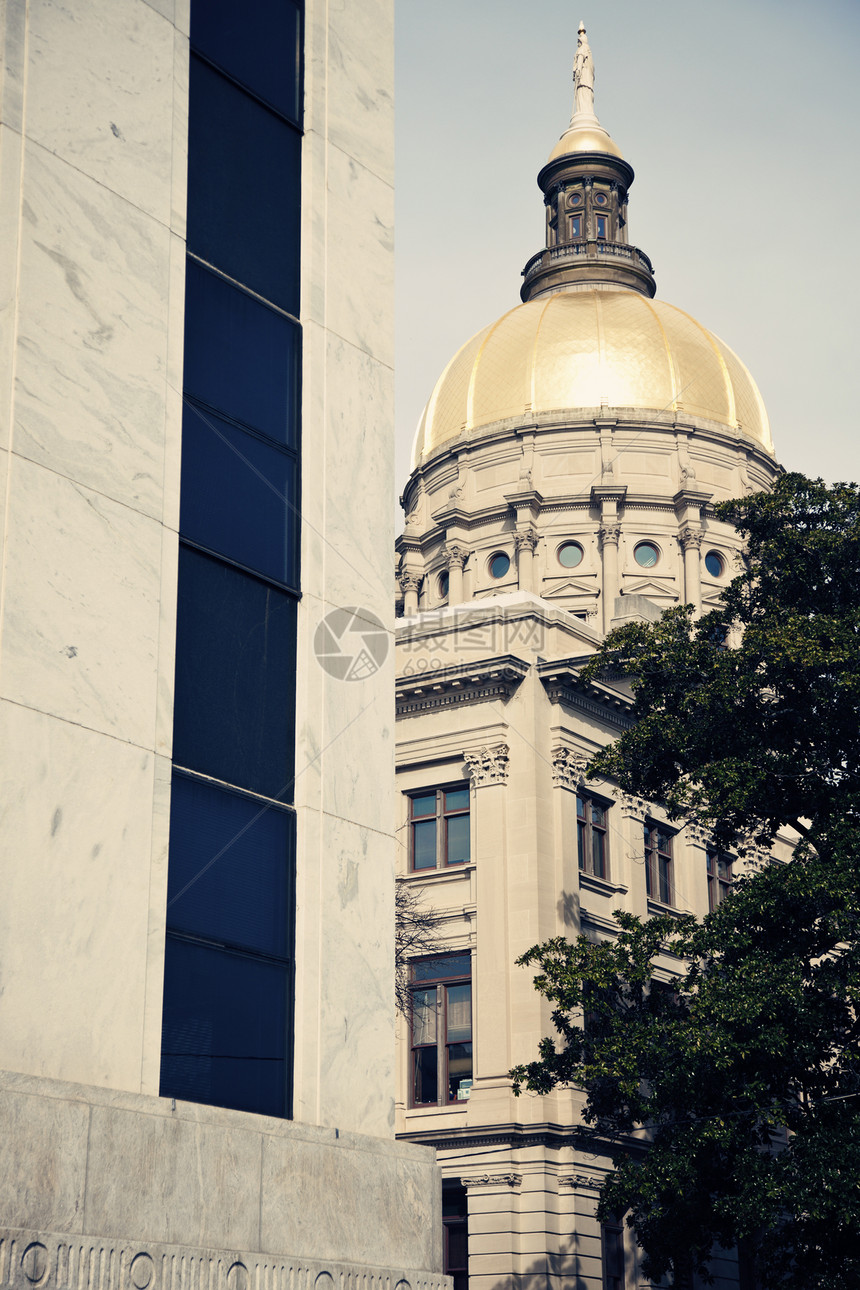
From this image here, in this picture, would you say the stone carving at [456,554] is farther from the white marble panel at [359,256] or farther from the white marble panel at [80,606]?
the white marble panel at [80,606]

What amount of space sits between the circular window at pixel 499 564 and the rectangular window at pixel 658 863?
26.3 m

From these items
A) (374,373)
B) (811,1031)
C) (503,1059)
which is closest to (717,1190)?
(811,1031)

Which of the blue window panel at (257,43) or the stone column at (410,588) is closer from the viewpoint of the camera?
the blue window panel at (257,43)

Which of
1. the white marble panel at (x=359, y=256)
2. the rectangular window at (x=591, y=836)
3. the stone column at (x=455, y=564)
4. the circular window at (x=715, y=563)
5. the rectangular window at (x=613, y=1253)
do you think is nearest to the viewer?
the white marble panel at (x=359, y=256)

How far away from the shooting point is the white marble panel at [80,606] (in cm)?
1024

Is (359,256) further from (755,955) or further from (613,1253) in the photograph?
(613,1253)

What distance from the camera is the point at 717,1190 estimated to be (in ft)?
80.6

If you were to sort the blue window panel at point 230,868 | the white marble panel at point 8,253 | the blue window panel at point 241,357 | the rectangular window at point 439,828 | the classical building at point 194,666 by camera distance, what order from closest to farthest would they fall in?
the classical building at point 194,666 < the white marble panel at point 8,253 < the blue window panel at point 230,868 < the blue window panel at point 241,357 < the rectangular window at point 439,828

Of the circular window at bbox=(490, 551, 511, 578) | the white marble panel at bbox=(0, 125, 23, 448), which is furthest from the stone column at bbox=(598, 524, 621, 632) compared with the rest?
the white marble panel at bbox=(0, 125, 23, 448)

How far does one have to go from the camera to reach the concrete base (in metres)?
9.12

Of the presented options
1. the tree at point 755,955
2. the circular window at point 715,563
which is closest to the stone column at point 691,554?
the circular window at point 715,563

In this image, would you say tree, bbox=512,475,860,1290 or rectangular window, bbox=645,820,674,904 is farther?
rectangular window, bbox=645,820,674,904

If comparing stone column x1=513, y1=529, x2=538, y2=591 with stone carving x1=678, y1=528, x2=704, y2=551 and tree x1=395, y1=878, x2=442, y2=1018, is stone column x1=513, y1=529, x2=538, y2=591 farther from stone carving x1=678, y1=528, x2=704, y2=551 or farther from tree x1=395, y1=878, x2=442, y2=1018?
tree x1=395, y1=878, x2=442, y2=1018

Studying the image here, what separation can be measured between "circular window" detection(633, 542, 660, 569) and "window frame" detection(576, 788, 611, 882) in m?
27.3
